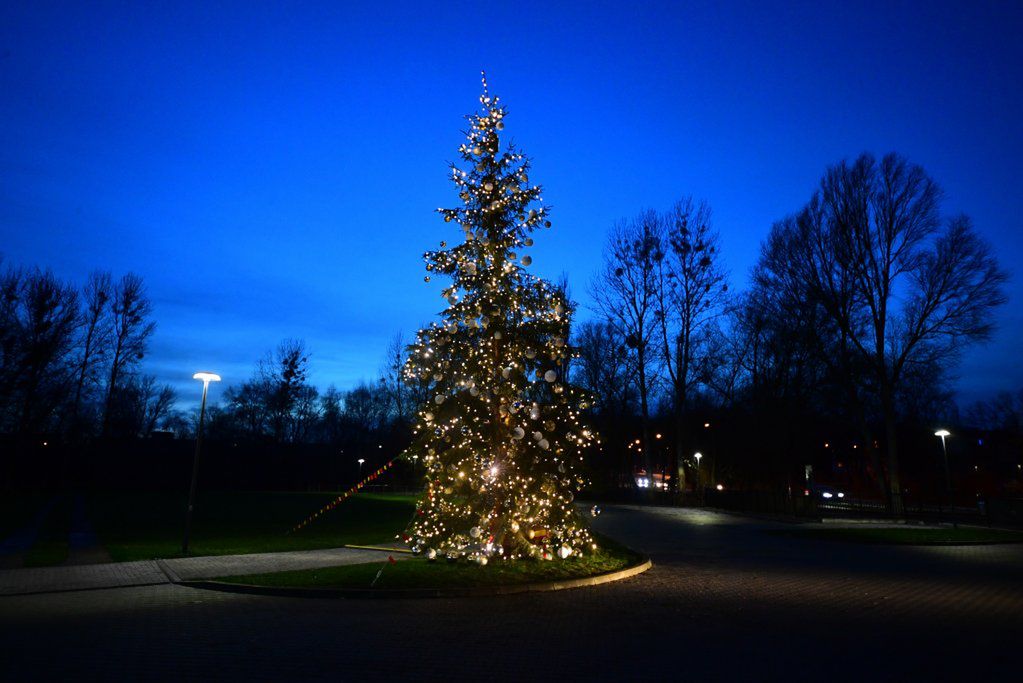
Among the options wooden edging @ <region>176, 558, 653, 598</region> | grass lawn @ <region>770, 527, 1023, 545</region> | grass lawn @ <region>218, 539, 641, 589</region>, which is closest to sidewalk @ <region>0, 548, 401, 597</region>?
wooden edging @ <region>176, 558, 653, 598</region>

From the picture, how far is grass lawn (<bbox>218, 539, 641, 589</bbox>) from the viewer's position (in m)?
11.8

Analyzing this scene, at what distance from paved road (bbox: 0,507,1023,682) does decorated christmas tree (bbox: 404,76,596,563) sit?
2.49m

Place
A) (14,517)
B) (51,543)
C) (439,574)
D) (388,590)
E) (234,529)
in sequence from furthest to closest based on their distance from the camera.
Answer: (14,517) < (234,529) < (51,543) < (439,574) < (388,590)

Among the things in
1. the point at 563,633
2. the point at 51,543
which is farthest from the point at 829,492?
the point at 563,633

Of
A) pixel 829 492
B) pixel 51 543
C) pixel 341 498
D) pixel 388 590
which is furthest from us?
pixel 829 492

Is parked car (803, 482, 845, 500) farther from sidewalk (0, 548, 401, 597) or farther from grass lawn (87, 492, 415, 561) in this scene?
sidewalk (0, 548, 401, 597)

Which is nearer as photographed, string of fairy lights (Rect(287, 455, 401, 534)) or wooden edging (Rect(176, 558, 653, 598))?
wooden edging (Rect(176, 558, 653, 598))

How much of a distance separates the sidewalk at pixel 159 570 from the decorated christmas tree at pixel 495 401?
2.61 metres

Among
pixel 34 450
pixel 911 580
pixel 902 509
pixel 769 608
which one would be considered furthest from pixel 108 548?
pixel 34 450

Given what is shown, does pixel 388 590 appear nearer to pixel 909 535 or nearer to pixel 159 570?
pixel 159 570

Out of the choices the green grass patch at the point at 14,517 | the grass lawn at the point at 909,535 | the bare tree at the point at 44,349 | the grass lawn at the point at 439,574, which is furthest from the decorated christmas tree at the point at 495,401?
the bare tree at the point at 44,349

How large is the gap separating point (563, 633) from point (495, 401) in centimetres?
661

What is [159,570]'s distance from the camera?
1380 cm

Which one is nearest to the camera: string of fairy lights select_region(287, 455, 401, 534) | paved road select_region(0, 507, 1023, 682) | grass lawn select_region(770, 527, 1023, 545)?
paved road select_region(0, 507, 1023, 682)
